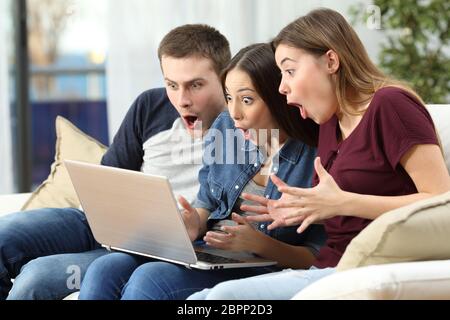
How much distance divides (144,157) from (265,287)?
3.23 ft

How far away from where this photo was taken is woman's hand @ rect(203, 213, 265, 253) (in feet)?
6.70

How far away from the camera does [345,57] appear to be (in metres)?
2.00

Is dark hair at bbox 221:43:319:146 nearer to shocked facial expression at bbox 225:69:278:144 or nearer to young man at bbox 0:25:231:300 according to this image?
shocked facial expression at bbox 225:69:278:144

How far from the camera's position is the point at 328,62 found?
202 cm

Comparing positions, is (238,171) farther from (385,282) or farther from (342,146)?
(385,282)

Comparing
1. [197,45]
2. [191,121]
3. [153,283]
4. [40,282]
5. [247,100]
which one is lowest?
[40,282]

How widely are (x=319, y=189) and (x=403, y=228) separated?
25 centimetres

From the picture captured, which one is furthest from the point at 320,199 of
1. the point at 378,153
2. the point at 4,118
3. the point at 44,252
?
the point at 4,118

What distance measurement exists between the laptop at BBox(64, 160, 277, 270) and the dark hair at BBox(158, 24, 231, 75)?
54 cm

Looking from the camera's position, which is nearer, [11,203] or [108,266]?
[108,266]

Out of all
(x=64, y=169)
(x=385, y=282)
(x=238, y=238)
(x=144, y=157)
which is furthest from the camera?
(x=64, y=169)

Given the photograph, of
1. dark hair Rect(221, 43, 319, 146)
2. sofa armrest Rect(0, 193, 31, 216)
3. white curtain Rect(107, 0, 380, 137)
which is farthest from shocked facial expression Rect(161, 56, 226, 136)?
white curtain Rect(107, 0, 380, 137)

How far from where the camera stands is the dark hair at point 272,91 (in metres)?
2.18
